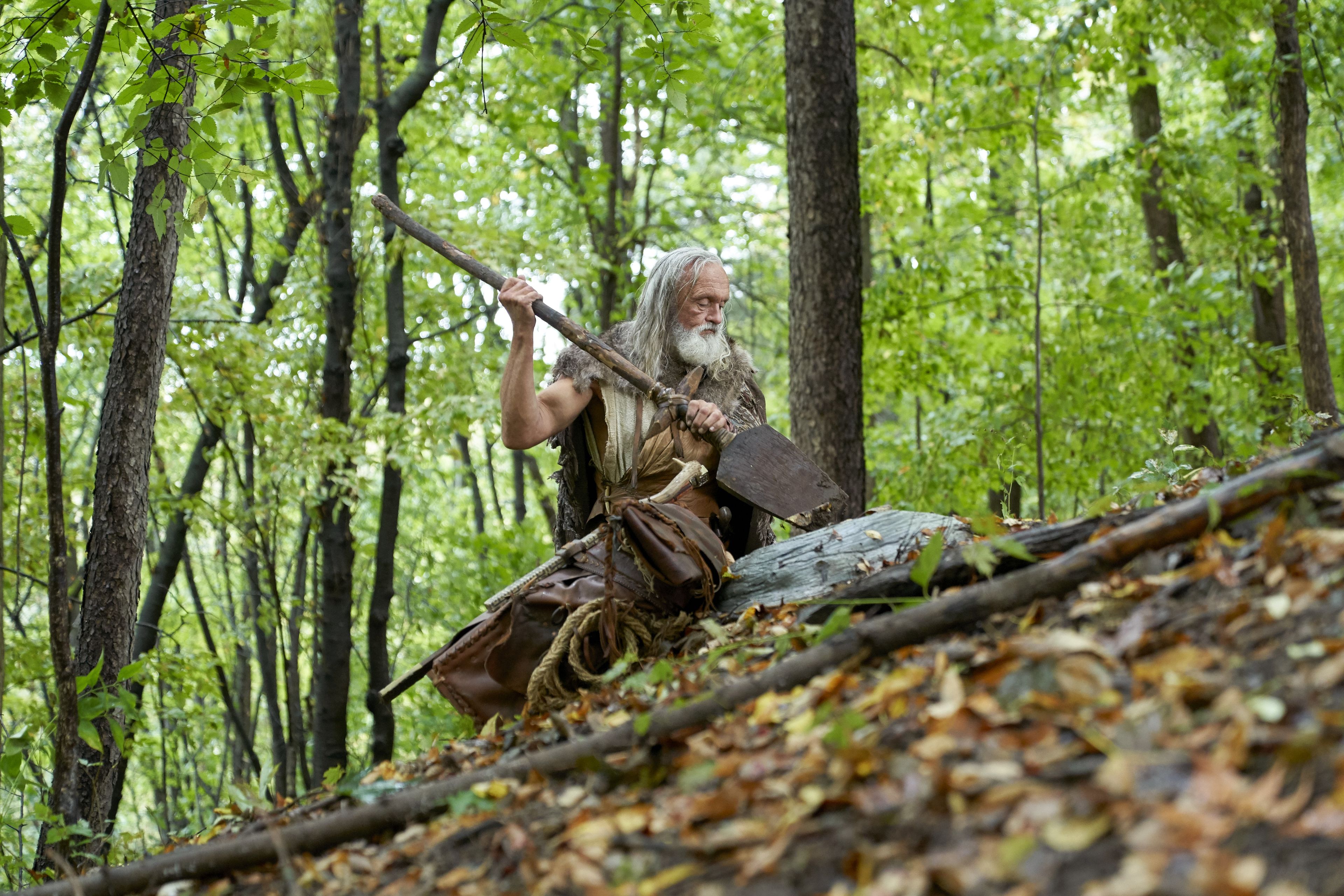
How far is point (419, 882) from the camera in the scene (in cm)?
205

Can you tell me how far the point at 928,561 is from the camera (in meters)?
2.60

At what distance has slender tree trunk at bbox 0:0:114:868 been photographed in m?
3.19

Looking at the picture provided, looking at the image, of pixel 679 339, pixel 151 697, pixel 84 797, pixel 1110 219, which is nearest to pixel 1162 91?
pixel 1110 219

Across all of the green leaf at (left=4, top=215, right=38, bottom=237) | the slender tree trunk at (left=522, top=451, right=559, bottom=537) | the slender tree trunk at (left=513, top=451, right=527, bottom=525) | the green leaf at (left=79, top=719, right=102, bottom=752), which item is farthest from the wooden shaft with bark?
the slender tree trunk at (left=513, top=451, right=527, bottom=525)

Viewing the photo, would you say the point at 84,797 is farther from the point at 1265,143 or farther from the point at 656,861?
the point at 1265,143

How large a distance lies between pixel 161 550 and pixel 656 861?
839 centimetres

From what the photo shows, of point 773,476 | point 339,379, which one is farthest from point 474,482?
point 773,476

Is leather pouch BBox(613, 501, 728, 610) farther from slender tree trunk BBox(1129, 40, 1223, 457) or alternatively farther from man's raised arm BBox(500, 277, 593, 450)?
slender tree trunk BBox(1129, 40, 1223, 457)

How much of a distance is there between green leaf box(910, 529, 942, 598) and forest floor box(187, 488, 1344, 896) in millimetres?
246

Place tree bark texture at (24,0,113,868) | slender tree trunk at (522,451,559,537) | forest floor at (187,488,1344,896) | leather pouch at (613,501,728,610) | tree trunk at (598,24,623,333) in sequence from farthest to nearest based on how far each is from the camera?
slender tree trunk at (522,451,559,537), tree trunk at (598,24,623,333), leather pouch at (613,501,728,610), tree bark texture at (24,0,113,868), forest floor at (187,488,1344,896)

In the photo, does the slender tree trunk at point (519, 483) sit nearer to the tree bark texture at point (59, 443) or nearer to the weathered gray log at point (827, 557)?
the weathered gray log at point (827, 557)

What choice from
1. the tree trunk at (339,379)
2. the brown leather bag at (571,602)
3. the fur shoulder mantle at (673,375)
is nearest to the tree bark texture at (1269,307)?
the fur shoulder mantle at (673,375)

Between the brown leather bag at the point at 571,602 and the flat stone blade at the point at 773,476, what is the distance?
0.35 meters

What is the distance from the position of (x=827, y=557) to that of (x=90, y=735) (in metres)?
2.53
